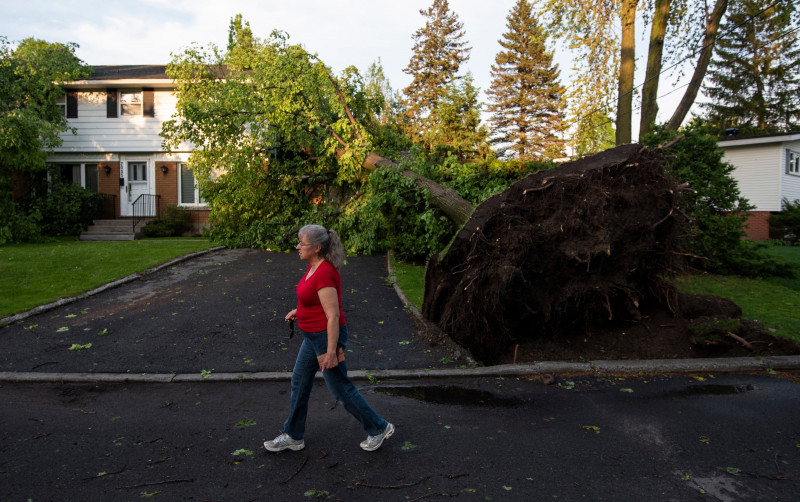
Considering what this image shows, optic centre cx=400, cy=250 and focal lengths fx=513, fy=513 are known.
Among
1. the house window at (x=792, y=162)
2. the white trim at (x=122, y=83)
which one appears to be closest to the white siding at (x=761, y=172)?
the house window at (x=792, y=162)

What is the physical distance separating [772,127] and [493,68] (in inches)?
971

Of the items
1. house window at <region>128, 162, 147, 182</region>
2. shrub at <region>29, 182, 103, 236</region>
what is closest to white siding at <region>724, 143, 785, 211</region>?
house window at <region>128, 162, 147, 182</region>

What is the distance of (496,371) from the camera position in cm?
561

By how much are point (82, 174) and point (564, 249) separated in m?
22.9

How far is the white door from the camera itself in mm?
21719

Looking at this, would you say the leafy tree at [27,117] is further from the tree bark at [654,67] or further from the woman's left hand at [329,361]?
the tree bark at [654,67]

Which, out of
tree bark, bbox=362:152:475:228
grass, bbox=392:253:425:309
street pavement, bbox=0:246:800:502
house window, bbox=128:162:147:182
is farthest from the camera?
house window, bbox=128:162:147:182

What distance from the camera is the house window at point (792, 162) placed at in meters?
24.8

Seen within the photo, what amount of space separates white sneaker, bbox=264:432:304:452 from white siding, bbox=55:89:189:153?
67.2ft

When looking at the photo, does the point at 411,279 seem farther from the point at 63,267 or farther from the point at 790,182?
the point at 790,182

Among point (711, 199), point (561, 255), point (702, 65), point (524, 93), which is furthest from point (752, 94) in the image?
point (561, 255)

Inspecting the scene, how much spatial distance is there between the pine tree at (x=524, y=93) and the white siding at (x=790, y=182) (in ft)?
76.5

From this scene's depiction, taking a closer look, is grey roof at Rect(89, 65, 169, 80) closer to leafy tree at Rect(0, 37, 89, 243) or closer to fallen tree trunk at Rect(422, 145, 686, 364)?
leafy tree at Rect(0, 37, 89, 243)

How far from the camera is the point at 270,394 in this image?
5094 millimetres
